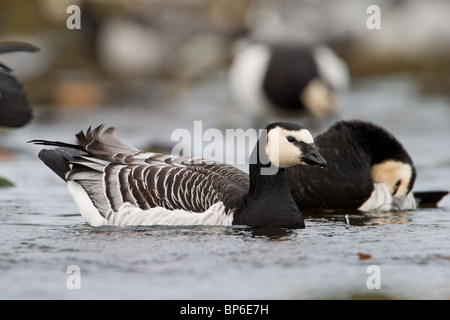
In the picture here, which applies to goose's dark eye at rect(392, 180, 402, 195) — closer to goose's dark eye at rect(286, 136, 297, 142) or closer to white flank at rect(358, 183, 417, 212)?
white flank at rect(358, 183, 417, 212)

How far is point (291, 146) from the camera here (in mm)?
7516

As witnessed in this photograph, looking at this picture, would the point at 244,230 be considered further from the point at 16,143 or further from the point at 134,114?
the point at 134,114

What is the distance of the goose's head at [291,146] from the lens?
748 cm

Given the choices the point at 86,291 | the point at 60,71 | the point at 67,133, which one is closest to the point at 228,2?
the point at 60,71

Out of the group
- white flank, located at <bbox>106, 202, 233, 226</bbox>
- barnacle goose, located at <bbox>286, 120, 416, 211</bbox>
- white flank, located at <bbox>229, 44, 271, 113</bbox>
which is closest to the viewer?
white flank, located at <bbox>106, 202, 233, 226</bbox>

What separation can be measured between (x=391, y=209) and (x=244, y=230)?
207 cm

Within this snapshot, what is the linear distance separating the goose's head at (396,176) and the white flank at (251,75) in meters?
5.72

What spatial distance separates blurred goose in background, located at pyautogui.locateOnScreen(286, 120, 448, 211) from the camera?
8664mm

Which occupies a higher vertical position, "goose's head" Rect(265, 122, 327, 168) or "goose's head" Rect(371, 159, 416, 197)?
"goose's head" Rect(265, 122, 327, 168)

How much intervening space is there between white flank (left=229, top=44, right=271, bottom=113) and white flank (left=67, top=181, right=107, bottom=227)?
6894 mm

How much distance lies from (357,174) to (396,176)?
0.51 metres

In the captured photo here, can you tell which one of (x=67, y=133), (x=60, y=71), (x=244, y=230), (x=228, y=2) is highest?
(x=228, y=2)

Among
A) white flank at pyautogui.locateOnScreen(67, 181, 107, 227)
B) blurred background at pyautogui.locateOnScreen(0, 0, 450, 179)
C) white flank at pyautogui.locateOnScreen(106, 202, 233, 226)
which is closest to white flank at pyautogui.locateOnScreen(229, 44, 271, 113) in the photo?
blurred background at pyautogui.locateOnScreen(0, 0, 450, 179)
